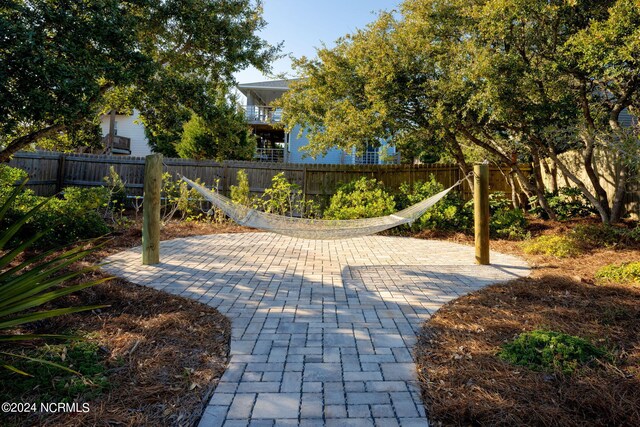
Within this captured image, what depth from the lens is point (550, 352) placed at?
2.07 meters

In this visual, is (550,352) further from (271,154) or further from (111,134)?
(271,154)

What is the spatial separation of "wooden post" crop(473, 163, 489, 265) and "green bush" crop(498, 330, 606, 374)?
257 cm

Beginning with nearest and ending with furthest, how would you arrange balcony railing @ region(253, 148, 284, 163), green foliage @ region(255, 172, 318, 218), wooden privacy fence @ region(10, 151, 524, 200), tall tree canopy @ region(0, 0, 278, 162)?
tall tree canopy @ region(0, 0, 278, 162)
green foliage @ region(255, 172, 318, 218)
wooden privacy fence @ region(10, 151, 524, 200)
balcony railing @ region(253, 148, 284, 163)

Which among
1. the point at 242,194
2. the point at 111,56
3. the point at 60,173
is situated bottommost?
the point at 242,194

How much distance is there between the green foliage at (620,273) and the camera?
3.74m

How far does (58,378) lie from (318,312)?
1.76 m

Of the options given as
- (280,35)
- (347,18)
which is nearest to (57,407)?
(280,35)

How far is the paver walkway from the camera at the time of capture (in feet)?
5.73

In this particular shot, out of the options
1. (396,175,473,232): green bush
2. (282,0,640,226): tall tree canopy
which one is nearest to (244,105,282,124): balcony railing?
(282,0,640,226): tall tree canopy

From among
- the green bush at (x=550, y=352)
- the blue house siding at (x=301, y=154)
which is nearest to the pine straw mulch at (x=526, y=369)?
the green bush at (x=550, y=352)

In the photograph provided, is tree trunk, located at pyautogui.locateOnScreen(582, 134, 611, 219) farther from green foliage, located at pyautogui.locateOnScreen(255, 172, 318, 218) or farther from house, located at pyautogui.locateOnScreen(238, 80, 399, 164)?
house, located at pyautogui.locateOnScreen(238, 80, 399, 164)

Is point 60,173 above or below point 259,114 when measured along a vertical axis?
below

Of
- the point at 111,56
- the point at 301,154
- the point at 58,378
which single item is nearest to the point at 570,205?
the point at 111,56

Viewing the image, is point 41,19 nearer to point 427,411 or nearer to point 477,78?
point 427,411
